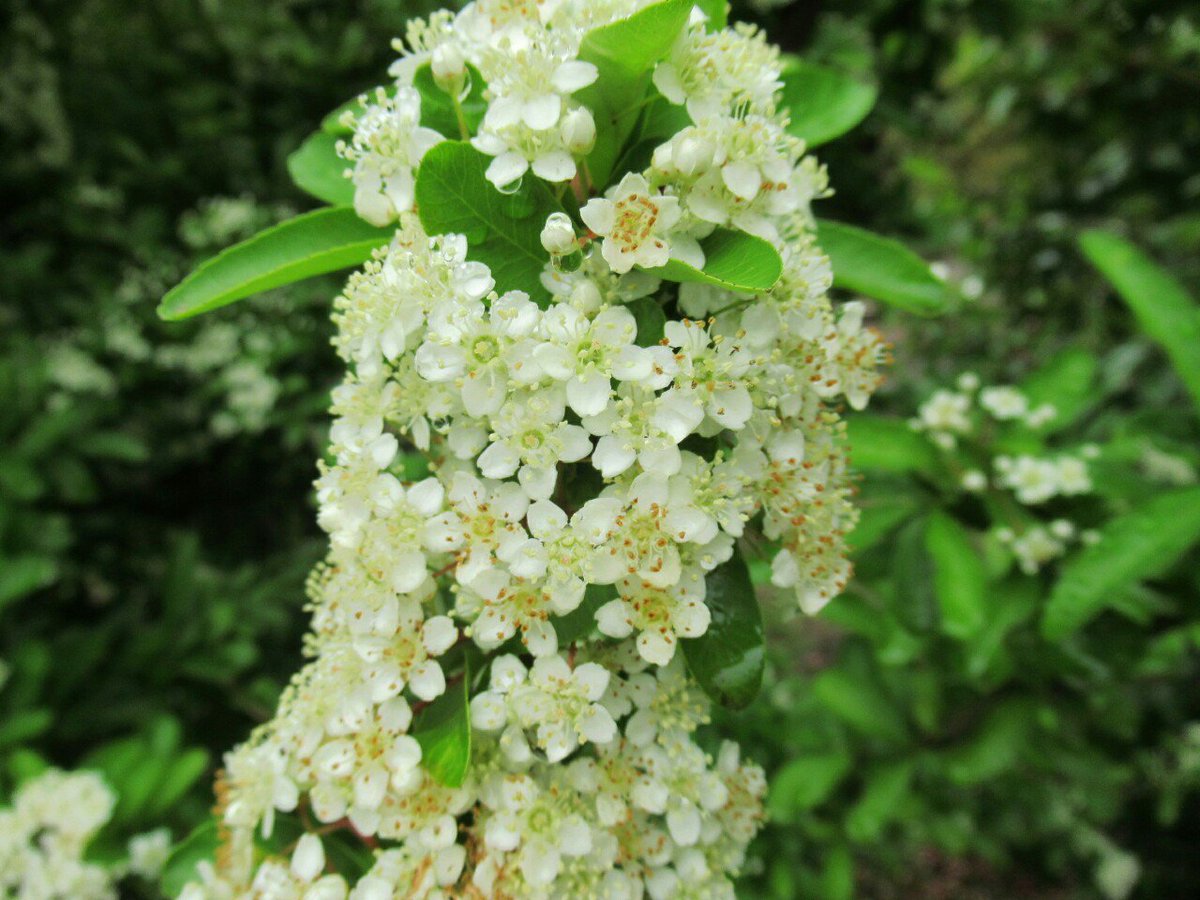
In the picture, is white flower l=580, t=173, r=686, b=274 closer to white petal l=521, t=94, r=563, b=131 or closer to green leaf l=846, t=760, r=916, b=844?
white petal l=521, t=94, r=563, b=131

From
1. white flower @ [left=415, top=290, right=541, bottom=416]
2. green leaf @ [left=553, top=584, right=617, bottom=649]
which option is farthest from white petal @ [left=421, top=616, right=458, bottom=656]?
white flower @ [left=415, top=290, right=541, bottom=416]

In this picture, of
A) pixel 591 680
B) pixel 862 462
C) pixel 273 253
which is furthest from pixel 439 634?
pixel 862 462

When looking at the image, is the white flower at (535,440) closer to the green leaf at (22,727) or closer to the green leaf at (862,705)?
the green leaf at (862,705)

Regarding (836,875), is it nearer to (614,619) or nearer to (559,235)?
(614,619)

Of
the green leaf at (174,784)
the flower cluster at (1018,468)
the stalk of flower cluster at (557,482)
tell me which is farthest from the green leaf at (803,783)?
the green leaf at (174,784)

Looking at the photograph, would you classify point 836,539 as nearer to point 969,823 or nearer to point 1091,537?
point 1091,537

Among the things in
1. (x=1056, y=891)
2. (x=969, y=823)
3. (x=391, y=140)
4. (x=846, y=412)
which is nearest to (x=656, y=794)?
(x=391, y=140)
